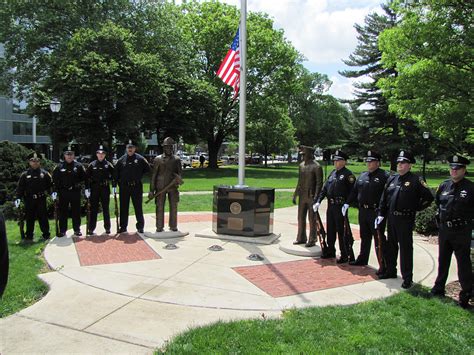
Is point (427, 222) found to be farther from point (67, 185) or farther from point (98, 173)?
point (67, 185)

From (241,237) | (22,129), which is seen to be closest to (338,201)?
(241,237)

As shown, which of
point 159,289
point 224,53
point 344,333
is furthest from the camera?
point 224,53

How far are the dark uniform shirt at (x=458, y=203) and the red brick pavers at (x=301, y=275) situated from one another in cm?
168

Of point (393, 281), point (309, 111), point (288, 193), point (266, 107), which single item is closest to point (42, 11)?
point (266, 107)

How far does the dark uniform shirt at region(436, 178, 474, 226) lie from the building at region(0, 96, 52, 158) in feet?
182

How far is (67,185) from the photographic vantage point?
900 cm

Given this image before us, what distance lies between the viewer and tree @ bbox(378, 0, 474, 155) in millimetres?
10164

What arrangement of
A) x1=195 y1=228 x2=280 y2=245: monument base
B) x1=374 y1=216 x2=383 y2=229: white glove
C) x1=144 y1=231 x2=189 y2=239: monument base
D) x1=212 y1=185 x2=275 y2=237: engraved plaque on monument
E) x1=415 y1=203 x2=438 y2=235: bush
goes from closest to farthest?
1. x1=374 y1=216 x2=383 y2=229: white glove
2. x1=195 y1=228 x2=280 y2=245: monument base
3. x1=212 y1=185 x2=275 y2=237: engraved plaque on monument
4. x1=144 y1=231 x2=189 y2=239: monument base
5. x1=415 y1=203 x2=438 y2=235: bush

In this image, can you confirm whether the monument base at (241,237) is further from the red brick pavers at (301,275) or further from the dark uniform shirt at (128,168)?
the dark uniform shirt at (128,168)

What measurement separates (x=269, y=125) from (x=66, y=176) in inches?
1302

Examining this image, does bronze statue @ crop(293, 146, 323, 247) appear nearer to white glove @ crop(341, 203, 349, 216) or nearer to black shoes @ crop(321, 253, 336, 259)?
black shoes @ crop(321, 253, 336, 259)

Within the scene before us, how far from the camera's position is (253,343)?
4.18 m

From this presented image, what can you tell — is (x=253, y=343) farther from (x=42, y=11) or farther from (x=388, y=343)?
(x=42, y=11)

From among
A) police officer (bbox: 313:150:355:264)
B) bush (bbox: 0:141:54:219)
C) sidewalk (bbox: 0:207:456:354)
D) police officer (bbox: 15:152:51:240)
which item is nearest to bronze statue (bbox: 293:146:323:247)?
police officer (bbox: 313:150:355:264)
